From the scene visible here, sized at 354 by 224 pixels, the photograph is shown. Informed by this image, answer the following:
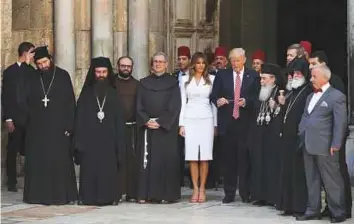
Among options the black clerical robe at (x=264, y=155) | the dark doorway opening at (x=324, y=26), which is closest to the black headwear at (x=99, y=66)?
the black clerical robe at (x=264, y=155)

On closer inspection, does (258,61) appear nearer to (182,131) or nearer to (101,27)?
(182,131)

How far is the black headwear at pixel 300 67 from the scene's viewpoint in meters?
11.8

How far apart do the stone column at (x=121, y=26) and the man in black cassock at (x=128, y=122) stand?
2.59 metres

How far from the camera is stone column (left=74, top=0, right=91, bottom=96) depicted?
1580 centimetres

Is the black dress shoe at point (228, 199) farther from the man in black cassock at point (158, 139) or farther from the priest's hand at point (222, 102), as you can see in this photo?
the priest's hand at point (222, 102)

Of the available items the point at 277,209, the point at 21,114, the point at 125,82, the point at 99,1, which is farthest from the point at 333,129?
the point at 99,1

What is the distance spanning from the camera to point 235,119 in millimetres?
13164

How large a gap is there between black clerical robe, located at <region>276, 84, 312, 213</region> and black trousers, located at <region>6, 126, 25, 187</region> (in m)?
3.79

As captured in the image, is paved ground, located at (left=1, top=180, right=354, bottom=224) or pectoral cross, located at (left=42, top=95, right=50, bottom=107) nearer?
paved ground, located at (left=1, top=180, right=354, bottom=224)

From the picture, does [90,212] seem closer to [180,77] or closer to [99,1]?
[180,77]

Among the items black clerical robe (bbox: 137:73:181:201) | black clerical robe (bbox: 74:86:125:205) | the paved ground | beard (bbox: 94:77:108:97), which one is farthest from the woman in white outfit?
beard (bbox: 94:77:108:97)

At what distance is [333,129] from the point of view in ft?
36.9

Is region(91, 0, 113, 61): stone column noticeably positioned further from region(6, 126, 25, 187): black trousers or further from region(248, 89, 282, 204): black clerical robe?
region(248, 89, 282, 204): black clerical robe

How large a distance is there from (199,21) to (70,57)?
7.30ft
